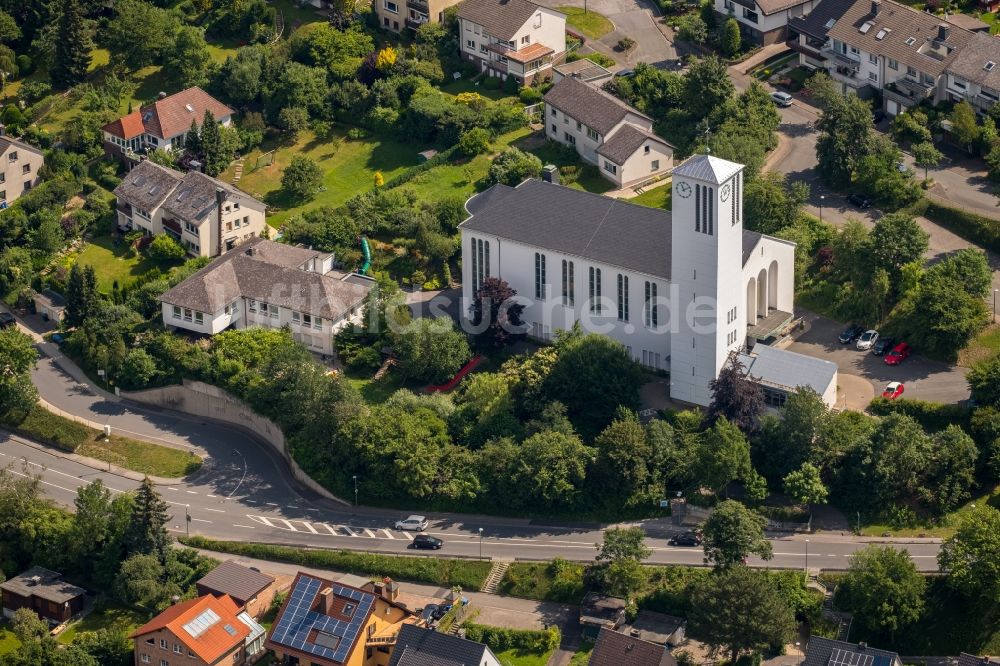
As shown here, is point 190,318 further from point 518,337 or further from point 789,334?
point 789,334

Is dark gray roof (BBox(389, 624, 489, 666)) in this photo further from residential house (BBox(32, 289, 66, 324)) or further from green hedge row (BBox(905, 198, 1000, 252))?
Result: green hedge row (BBox(905, 198, 1000, 252))

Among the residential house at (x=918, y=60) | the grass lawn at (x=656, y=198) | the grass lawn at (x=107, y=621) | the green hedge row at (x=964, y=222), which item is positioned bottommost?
the grass lawn at (x=107, y=621)

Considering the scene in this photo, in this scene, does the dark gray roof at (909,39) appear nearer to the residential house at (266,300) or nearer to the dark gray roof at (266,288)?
the residential house at (266,300)

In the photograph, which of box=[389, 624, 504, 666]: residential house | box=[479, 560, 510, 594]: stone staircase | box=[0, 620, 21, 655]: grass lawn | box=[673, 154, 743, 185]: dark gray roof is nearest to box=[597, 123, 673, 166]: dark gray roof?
box=[673, 154, 743, 185]: dark gray roof

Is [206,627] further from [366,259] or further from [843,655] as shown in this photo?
[843,655]

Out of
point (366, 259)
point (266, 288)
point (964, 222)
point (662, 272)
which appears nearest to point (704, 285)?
point (662, 272)

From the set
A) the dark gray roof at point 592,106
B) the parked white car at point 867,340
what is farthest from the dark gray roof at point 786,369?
the dark gray roof at point 592,106
